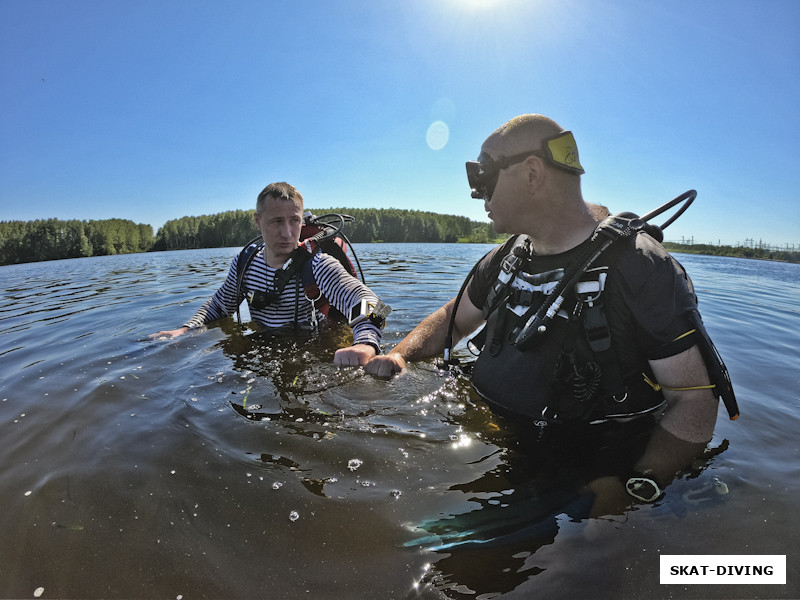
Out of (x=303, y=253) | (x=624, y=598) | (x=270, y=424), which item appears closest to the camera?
(x=624, y=598)

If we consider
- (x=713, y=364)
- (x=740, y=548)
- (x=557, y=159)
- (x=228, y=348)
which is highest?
(x=557, y=159)

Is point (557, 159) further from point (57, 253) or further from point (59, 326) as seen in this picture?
point (57, 253)

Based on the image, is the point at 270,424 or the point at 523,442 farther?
the point at 270,424

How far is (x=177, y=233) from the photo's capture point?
254 ft

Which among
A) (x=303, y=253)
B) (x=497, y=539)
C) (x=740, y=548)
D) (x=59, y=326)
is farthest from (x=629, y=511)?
(x=59, y=326)

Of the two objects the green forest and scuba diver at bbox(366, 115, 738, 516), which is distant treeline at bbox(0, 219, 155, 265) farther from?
scuba diver at bbox(366, 115, 738, 516)

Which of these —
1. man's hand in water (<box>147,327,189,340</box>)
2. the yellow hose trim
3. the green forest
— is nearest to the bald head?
the yellow hose trim

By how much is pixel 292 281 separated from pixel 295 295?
192 millimetres

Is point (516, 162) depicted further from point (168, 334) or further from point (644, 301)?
point (168, 334)

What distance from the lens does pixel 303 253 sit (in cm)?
517

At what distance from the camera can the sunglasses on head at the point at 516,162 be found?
2682mm

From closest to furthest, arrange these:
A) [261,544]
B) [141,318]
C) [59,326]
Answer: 1. [261,544]
2. [59,326]
3. [141,318]

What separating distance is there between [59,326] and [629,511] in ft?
29.0

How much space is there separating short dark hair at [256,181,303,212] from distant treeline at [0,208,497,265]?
53899 mm
